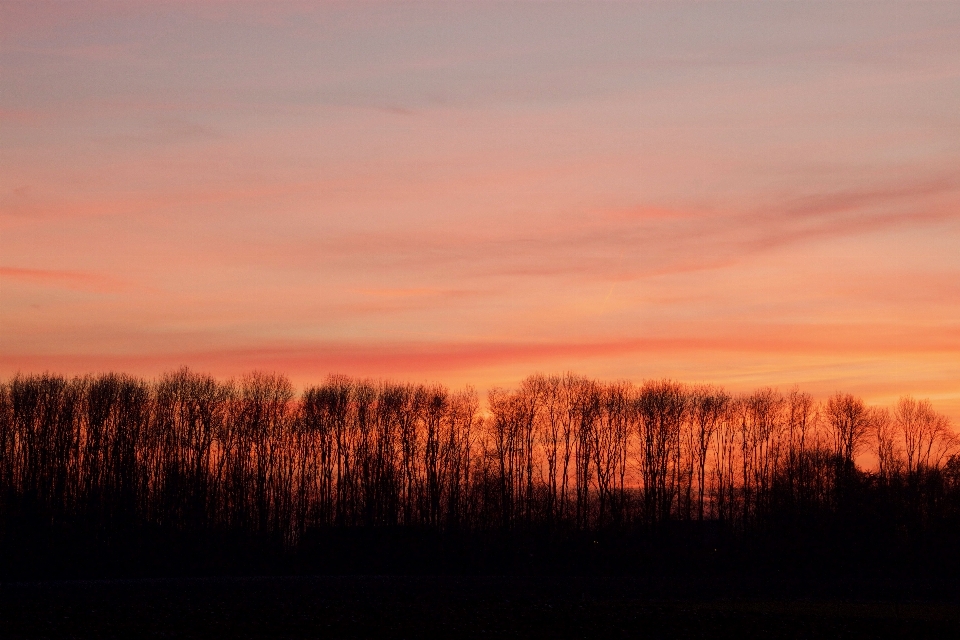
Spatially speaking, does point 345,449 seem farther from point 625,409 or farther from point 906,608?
point 906,608

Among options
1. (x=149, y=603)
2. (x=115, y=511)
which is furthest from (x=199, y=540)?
(x=149, y=603)

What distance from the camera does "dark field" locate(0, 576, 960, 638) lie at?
39.5 meters

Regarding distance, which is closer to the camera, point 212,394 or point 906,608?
point 906,608

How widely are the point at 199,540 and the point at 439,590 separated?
49.5 m

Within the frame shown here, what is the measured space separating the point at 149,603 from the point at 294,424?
74.1m

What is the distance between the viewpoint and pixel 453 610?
4709 cm


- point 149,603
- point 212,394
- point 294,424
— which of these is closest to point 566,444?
point 294,424

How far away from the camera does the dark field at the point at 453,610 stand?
39.5 metres

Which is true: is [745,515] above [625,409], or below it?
below

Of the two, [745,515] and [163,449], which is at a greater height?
[163,449]

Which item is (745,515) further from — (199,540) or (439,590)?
(439,590)

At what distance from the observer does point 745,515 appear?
410 feet

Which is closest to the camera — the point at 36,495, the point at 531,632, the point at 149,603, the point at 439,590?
the point at 531,632

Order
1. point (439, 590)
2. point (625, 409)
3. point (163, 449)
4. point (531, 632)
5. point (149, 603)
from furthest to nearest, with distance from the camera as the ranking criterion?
point (625, 409), point (163, 449), point (439, 590), point (149, 603), point (531, 632)
